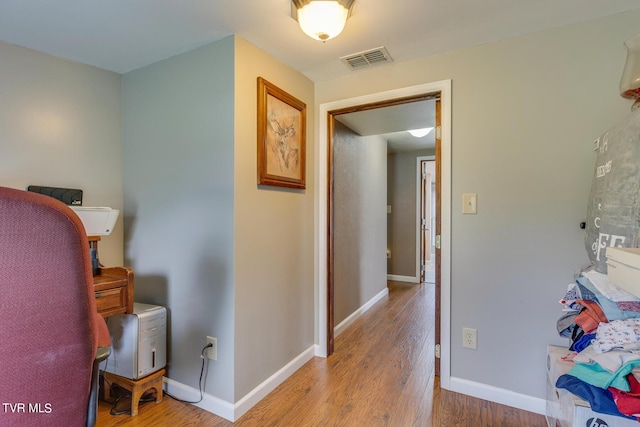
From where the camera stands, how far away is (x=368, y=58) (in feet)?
6.81

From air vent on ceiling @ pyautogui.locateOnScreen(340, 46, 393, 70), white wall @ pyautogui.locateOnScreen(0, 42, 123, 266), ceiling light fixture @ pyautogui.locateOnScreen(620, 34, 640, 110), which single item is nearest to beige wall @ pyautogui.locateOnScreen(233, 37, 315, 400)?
air vent on ceiling @ pyautogui.locateOnScreen(340, 46, 393, 70)

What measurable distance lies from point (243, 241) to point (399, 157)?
4.09m

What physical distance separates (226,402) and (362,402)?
818 mm

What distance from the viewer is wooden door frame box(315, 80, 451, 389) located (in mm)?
2004

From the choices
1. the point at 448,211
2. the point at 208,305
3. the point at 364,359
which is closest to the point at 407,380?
the point at 364,359

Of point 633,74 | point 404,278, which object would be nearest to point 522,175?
point 633,74

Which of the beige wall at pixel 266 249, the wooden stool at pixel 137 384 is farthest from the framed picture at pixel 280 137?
the wooden stool at pixel 137 384

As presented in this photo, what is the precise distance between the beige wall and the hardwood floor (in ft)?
0.70

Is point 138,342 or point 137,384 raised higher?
point 138,342

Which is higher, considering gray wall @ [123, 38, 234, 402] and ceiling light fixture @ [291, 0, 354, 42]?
ceiling light fixture @ [291, 0, 354, 42]

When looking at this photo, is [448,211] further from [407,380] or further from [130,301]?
[130,301]

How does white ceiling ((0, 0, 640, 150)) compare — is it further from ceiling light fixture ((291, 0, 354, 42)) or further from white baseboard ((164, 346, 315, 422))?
white baseboard ((164, 346, 315, 422))

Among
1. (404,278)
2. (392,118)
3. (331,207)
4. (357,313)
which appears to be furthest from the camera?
(404,278)

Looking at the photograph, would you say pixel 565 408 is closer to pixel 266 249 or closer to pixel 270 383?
pixel 270 383
